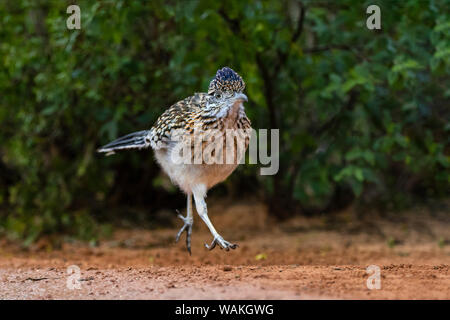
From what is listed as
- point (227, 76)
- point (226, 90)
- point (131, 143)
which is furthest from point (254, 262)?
point (227, 76)

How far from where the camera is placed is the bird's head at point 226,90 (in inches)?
191

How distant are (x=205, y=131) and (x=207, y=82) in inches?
76.2

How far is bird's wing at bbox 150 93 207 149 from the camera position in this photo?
5191mm

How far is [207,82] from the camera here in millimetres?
6820

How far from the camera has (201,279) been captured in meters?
4.21

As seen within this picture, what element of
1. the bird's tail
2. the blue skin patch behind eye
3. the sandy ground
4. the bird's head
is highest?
the blue skin patch behind eye

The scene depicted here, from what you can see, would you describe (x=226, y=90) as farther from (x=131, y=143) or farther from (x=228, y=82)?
(x=131, y=143)

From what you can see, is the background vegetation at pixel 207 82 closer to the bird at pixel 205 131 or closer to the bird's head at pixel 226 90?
the bird at pixel 205 131

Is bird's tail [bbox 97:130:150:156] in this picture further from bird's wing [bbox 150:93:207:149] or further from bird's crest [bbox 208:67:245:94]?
bird's crest [bbox 208:67:245:94]

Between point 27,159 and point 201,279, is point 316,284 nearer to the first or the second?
point 201,279

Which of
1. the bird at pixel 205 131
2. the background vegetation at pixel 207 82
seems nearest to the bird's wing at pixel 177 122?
the bird at pixel 205 131

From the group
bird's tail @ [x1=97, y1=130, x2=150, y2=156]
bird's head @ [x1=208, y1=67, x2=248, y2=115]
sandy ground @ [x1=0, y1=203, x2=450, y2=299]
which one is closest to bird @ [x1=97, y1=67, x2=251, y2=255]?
bird's head @ [x1=208, y1=67, x2=248, y2=115]

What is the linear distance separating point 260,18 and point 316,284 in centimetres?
368

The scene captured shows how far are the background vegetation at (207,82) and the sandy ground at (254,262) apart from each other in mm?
660
